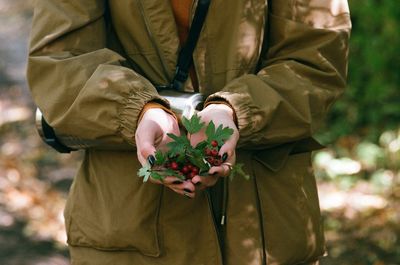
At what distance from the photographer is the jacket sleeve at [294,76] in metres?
2.53

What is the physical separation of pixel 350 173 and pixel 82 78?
4185mm

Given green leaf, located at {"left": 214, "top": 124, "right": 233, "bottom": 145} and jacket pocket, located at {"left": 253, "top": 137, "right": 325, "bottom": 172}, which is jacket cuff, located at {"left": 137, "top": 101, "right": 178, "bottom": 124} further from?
jacket pocket, located at {"left": 253, "top": 137, "right": 325, "bottom": 172}

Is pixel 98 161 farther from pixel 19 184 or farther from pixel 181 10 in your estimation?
pixel 19 184

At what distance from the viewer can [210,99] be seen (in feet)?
8.26

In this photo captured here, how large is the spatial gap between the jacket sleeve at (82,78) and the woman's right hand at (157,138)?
5cm

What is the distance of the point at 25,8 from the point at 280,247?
9089 mm

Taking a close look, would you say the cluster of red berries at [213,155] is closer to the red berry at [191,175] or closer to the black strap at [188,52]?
the red berry at [191,175]

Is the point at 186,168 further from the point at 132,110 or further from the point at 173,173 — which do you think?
the point at 132,110

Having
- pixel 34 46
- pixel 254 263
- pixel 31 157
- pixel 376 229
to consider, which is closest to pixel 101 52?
pixel 34 46

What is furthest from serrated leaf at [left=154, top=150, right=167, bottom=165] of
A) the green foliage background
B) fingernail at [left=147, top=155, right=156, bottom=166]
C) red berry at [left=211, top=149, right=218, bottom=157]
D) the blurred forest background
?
the green foliage background

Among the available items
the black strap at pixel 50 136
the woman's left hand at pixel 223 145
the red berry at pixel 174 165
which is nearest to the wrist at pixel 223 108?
the woman's left hand at pixel 223 145

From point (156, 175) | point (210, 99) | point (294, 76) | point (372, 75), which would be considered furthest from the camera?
point (372, 75)

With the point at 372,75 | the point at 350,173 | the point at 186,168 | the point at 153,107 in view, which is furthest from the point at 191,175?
the point at 372,75

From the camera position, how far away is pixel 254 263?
8.60ft
